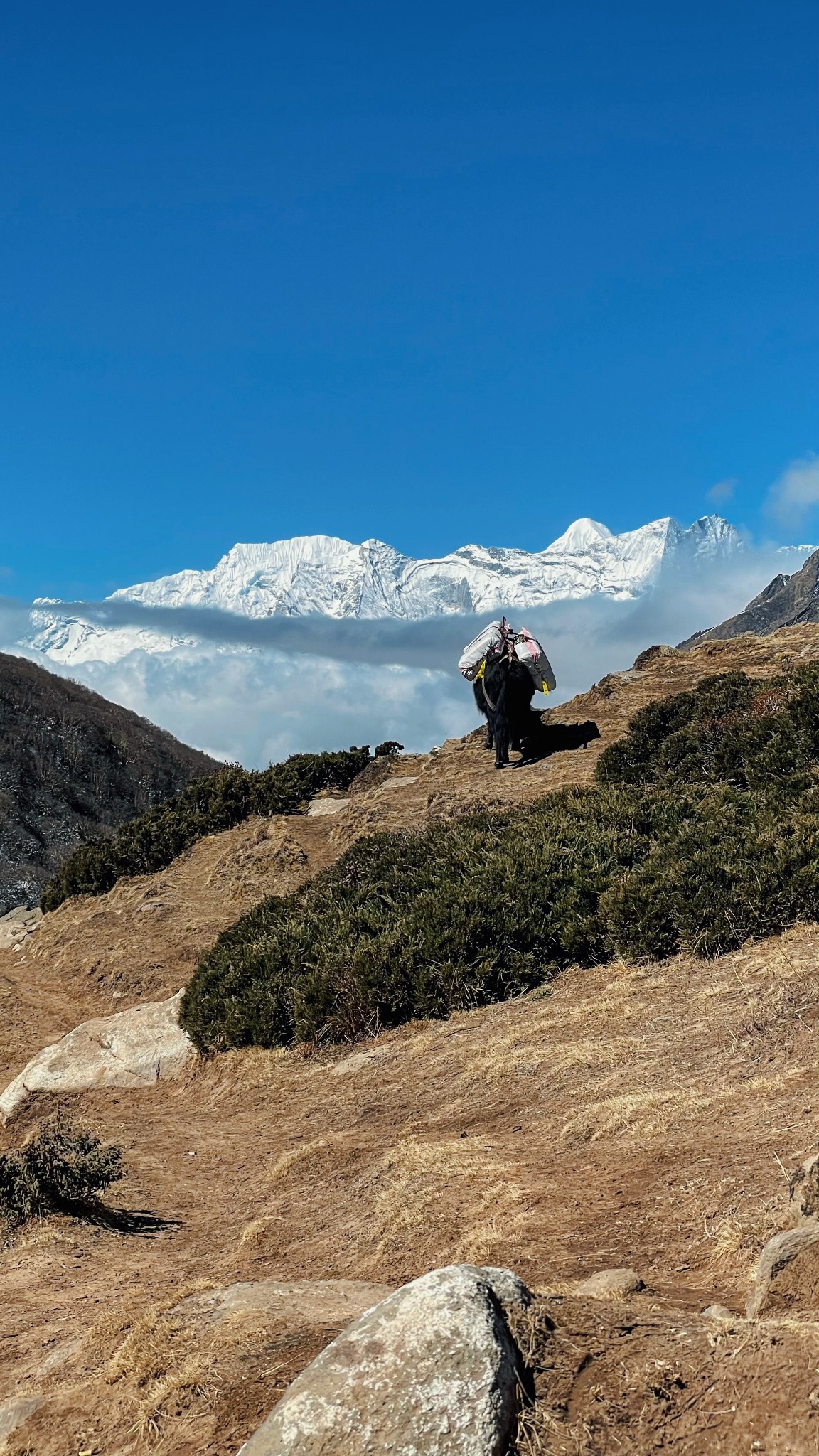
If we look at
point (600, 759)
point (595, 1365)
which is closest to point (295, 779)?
point (600, 759)

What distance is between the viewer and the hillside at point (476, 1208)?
341cm

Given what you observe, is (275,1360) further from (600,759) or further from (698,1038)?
(600,759)

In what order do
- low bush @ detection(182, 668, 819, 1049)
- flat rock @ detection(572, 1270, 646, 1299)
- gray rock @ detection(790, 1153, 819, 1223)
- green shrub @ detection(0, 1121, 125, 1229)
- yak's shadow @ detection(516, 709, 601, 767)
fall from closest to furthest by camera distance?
flat rock @ detection(572, 1270, 646, 1299)
gray rock @ detection(790, 1153, 819, 1223)
green shrub @ detection(0, 1121, 125, 1229)
low bush @ detection(182, 668, 819, 1049)
yak's shadow @ detection(516, 709, 601, 767)

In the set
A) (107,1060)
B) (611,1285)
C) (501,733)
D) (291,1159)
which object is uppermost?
(501,733)

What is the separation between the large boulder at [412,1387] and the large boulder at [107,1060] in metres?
7.87

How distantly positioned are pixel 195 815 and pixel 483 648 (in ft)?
19.7

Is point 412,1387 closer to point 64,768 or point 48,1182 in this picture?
point 48,1182

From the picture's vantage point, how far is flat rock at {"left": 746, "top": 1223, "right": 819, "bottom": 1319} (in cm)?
384

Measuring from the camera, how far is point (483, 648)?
1842 cm

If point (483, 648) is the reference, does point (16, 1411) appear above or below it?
below

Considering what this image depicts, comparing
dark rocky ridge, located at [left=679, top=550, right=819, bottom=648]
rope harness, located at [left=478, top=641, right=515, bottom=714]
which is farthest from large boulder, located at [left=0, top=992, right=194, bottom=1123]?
dark rocky ridge, located at [left=679, top=550, right=819, bottom=648]

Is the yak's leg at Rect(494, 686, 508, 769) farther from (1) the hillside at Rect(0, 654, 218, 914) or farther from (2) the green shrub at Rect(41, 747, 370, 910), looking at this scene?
(1) the hillside at Rect(0, 654, 218, 914)

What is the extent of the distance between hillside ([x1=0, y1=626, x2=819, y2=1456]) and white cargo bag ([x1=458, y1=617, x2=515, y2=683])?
30.3 ft

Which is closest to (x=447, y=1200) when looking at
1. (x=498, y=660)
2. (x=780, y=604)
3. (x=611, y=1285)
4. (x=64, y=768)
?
(x=611, y=1285)
